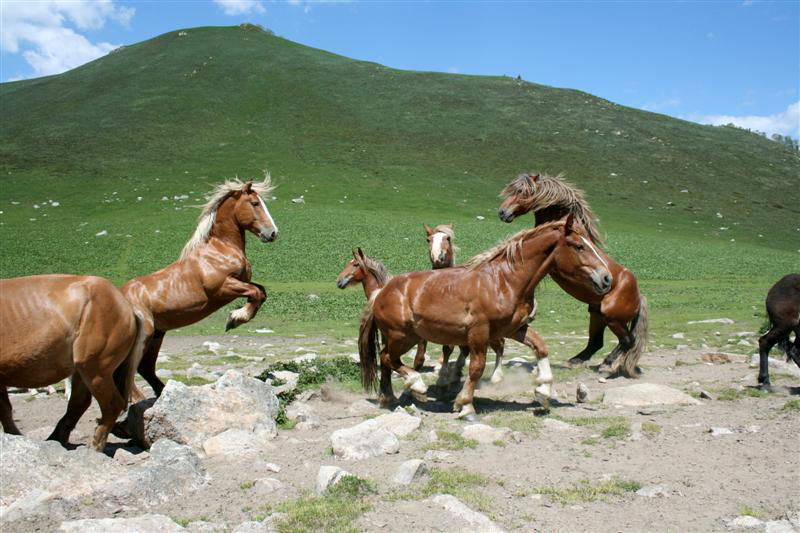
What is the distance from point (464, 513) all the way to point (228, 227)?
6.03m

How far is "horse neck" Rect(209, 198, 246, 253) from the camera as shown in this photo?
9.72 metres

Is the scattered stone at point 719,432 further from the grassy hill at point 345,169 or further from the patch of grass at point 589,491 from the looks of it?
the grassy hill at point 345,169

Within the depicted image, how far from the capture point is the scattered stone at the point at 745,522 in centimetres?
492

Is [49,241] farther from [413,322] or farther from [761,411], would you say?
[761,411]

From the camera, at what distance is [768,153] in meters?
76.5

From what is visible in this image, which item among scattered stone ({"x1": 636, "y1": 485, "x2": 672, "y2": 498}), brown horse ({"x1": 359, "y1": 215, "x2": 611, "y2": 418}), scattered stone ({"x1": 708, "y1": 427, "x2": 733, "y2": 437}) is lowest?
scattered stone ({"x1": 636, "y1": 485, "x2": 672, "y2": 498})

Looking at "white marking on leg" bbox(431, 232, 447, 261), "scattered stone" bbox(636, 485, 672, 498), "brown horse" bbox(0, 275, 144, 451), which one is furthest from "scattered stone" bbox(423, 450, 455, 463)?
"white marking on leg" bbox(431, 232, 447, 261)

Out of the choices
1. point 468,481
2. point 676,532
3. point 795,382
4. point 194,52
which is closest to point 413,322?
point 468,481

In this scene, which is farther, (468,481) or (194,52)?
(194,52)

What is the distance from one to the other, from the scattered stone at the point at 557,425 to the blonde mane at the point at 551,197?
11.7 ft

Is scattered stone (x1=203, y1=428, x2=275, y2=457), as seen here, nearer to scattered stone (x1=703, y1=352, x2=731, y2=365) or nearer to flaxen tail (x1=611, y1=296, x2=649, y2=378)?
flaxen tail (x1=611, y1=296, x2=649, y2=378)

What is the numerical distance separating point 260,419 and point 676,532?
4.47m

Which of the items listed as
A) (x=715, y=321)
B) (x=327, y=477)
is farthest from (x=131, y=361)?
(x=715, y=321)

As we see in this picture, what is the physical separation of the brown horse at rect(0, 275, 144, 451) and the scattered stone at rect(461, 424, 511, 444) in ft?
11.7
